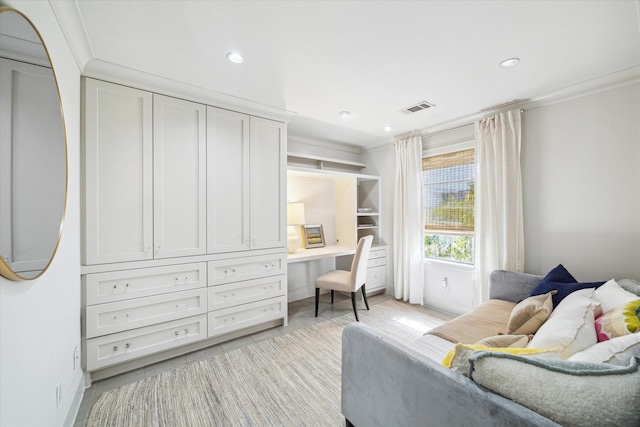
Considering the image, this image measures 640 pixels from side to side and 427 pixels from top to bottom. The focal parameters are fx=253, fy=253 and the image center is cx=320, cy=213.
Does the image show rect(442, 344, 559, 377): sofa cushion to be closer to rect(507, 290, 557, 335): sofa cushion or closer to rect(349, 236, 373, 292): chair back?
rect(507, 290, 557, 335): sofa cushion

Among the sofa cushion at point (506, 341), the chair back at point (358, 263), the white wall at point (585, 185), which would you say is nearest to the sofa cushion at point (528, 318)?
the sofa cushion at point (506, 341)

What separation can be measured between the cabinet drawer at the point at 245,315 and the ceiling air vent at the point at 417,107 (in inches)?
103

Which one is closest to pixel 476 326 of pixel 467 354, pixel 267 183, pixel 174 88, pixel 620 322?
pixel 620 322

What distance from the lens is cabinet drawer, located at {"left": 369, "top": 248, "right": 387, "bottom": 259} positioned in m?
3.98

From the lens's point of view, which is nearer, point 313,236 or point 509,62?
point 509,62

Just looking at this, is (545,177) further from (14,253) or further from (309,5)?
(14,253)

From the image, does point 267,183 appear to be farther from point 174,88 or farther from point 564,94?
point 564,94

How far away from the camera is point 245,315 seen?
2.72 m

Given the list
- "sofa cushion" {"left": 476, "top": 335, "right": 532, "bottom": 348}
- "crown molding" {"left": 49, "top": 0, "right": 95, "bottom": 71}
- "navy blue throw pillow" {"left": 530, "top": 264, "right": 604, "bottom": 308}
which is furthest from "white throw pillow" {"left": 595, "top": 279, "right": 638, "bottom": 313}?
"crown molding" {"left": 49, "top": 0, "right": 95, "bottom": 71}

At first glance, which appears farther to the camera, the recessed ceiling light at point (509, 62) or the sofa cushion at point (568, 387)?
the recessed ceiling light at point (509, 62)

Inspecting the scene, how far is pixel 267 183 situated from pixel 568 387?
266 centimetres

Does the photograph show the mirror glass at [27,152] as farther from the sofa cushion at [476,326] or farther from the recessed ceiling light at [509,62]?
the recessed ceiling light at [509,62]

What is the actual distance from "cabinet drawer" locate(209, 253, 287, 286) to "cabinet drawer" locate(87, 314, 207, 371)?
0.40 metres

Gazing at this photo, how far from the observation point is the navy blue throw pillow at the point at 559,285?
6.23ft
